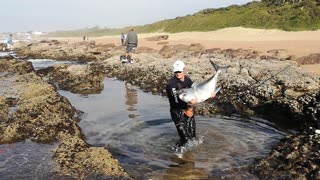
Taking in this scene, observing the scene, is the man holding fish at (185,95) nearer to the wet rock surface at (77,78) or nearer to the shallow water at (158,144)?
the shallow water at (158,144)

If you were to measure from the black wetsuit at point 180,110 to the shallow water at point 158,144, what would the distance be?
0.96 feet

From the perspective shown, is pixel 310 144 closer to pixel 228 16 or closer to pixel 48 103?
pixel 48 103

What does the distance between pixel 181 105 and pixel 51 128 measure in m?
3.11

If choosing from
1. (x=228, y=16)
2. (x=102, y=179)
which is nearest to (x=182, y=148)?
(x=102, y=179)

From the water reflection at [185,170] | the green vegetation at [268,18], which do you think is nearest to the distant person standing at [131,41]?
the water reflection at [185,170]

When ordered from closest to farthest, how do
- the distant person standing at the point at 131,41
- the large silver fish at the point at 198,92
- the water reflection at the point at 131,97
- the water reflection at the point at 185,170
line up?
the water reflection at the point at 185,170 < the large silver fish at the point at 198,92 < the water reflection at the point at 131,97 < the distant person standing at the point at 131,41

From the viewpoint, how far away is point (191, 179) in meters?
6.76

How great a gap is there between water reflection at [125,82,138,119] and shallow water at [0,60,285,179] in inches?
1.4

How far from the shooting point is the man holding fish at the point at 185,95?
302 inches

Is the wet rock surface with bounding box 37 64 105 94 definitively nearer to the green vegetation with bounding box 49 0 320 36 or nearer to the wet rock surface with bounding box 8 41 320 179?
the wet rock surface with bounding box 8 41 320 179

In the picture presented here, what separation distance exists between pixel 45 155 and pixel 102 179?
5.67 feet

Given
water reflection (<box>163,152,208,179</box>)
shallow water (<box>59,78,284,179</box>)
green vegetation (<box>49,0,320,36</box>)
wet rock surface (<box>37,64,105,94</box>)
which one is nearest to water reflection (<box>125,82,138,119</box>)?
shallow water (<box>59,78,284,179</box>)

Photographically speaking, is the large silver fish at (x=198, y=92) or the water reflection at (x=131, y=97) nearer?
the large silver fish at (x=198, y=92)

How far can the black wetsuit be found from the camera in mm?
8008
